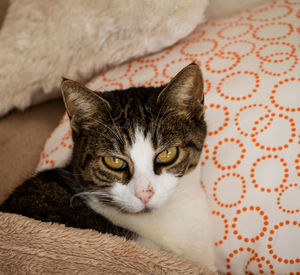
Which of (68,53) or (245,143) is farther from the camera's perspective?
(68,53)

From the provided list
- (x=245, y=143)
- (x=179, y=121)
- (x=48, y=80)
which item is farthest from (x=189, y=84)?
(x=48, y=80)

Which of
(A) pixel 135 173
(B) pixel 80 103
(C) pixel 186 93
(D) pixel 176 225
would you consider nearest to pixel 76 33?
(B) pixel 80 103

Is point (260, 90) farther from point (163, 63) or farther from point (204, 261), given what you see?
point (204, 261)

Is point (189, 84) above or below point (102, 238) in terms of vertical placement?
above

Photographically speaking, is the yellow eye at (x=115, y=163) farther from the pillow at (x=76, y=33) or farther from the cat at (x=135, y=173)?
the pillow at (x=76, y=33)

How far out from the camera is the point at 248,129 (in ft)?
3.55

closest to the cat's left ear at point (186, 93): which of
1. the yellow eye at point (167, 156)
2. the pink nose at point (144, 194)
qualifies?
the yellow eye at point (167, 156)

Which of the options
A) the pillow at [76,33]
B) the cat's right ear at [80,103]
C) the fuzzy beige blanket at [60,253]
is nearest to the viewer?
the fuzzy beige blanket at [60,253]

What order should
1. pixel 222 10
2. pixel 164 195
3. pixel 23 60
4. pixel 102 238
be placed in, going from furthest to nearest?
1. pixel 222 10
2. pixel 23 60
3. pixel 164 195
4. pixel 102 238

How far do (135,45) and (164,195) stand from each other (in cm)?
65

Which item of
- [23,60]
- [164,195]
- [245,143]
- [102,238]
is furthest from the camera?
[23,60]

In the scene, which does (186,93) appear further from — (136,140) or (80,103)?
(80,103)

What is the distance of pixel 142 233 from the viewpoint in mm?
1003

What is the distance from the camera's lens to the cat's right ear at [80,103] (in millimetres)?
908
